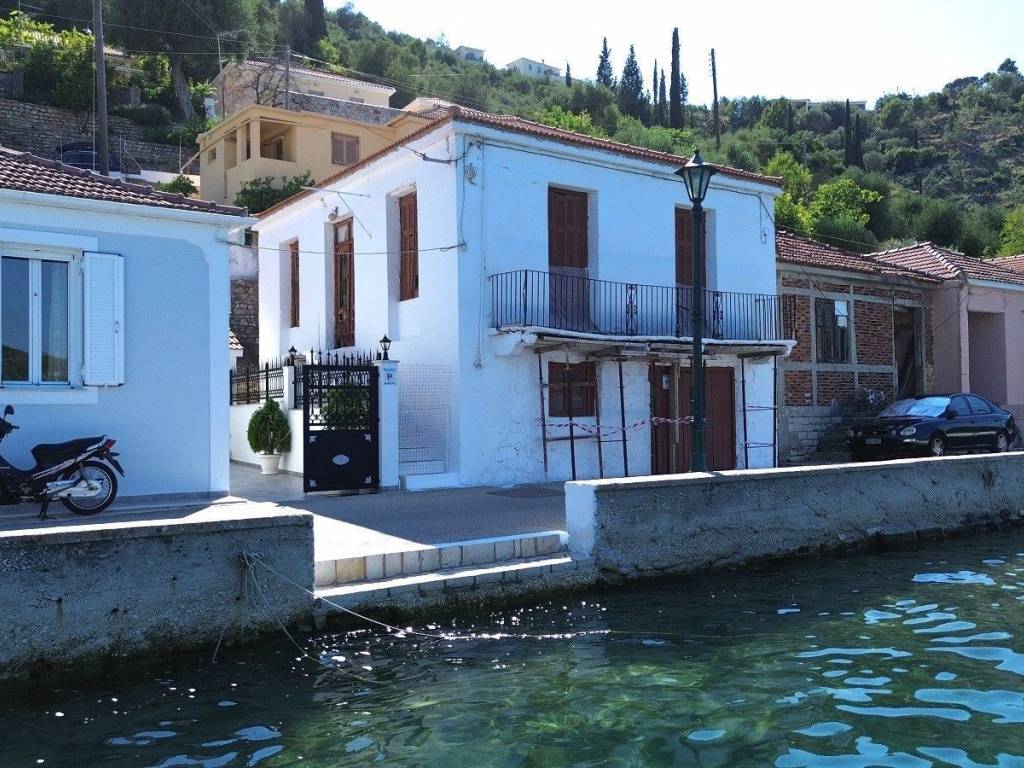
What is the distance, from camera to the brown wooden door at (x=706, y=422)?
17516 mm

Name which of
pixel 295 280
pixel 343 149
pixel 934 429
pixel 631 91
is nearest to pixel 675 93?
pixel 631 91

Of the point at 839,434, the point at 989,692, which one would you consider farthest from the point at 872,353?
the point at 989,692

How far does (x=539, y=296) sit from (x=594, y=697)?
10290 millimetres

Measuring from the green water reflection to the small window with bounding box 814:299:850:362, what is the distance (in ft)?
43.6

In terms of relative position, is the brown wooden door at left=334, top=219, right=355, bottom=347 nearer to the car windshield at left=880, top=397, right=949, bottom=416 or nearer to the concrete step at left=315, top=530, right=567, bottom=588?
the concrete step at left=315, top=530, right=567, bottom=588

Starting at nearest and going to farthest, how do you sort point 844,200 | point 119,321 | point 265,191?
1. point 119,321
2. point 265,191
3. point 844,200

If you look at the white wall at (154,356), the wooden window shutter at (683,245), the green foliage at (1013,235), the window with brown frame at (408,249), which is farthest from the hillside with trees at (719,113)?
the white wall at (154,356)

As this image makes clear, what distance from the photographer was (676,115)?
195ft

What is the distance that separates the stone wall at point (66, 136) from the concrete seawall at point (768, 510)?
35434 millimetres

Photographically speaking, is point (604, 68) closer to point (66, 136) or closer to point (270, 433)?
point (66, 136)

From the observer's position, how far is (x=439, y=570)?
8.26 meters

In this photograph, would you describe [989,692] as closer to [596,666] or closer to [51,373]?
[596,666]

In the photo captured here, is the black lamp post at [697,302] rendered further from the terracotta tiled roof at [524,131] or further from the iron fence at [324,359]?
the iron fence at [324,359]

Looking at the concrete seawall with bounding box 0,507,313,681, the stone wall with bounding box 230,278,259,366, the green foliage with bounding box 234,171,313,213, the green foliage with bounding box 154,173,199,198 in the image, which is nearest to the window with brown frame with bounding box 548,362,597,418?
the concrete seawall with bounding box 0,507,313,681
